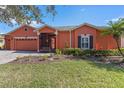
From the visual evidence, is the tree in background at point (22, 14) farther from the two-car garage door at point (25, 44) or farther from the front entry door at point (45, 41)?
the two-car garage door at point (25, 44)

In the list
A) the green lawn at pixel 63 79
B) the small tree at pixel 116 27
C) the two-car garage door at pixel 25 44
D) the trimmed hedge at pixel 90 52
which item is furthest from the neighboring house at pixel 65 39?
the green lawn at pixel 63 79

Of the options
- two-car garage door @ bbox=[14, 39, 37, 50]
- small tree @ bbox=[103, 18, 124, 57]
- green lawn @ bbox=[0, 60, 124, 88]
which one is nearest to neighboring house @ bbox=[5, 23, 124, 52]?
two-car garage door @ bbox=[14, 39, 37, 50]

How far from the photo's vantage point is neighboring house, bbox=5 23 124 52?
20.7 metres

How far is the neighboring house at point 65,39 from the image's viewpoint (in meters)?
20.7

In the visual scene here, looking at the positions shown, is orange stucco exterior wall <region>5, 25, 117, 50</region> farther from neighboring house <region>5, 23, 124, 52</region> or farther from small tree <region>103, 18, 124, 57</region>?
small tree <region>103, 18, 124, 57</region>

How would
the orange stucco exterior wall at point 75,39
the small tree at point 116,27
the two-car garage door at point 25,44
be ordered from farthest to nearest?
the two-car garage door at point 25,44 < the orange stucco exterior wall at point 75,39 < the small tree at point 116,27

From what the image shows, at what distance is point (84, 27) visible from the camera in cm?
2120

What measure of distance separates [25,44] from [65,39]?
562cm

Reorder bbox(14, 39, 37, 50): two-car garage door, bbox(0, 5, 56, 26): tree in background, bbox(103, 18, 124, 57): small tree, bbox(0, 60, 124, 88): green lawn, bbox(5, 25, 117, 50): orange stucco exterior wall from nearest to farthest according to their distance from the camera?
bbox(0, 5, 56, 26): tree in background → bbox(0, 60, 124, 88): green lawn → bbox(103, 18, 124, 57): small tree → bbox(5, 25, 117, 50): orange stucco exterior wall → bbox(14, 39, 37, 50): two-car garage door

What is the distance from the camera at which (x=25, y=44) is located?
83.1 feet

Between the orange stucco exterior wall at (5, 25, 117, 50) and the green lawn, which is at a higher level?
the orange stucco exterior wall at (5, 25, 117, 50)

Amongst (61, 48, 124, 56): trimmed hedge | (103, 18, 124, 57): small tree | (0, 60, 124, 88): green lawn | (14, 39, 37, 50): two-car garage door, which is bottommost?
(0, 60, 124, 88): green lawn

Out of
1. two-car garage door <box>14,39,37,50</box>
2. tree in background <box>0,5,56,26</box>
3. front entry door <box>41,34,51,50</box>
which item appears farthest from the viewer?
two-car garage door <box>14,39,37,50</box>

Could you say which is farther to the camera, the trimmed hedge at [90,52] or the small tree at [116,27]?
the trimmed hedge at [90,52]
